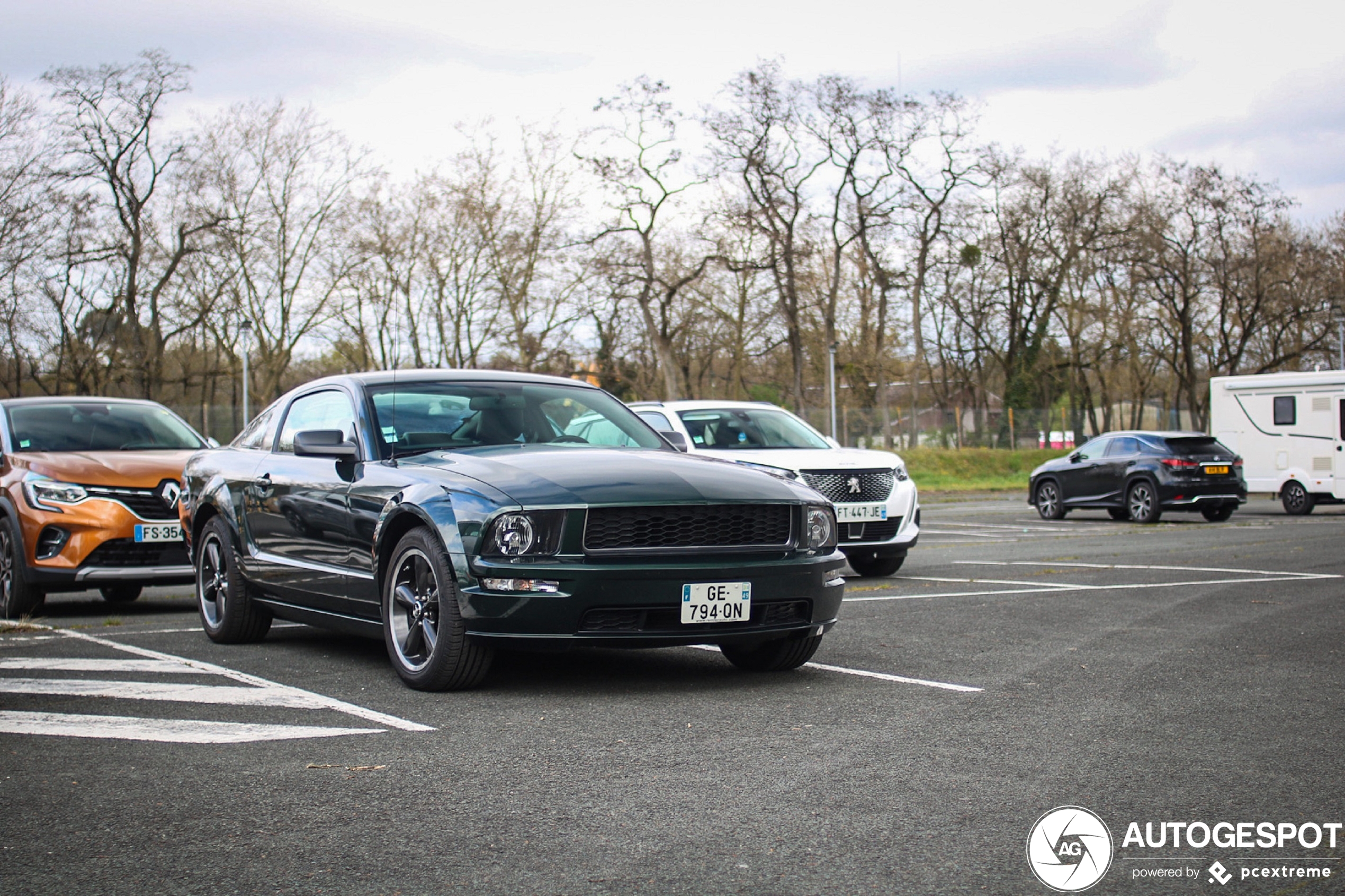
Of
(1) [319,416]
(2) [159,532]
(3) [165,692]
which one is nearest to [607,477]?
(3) [165,692]

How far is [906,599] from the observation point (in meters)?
10.8

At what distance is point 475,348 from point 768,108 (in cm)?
1443

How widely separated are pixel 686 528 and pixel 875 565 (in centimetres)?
775

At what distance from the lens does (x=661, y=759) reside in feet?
16.1

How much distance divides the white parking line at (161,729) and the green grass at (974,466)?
121 ft

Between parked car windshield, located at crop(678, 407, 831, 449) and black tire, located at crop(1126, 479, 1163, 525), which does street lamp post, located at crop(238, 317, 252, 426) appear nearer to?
black tire, located at crop(1126, 479, 1163, 525)

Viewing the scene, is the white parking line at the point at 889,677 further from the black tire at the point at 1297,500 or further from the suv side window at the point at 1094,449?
the black tire at the point at 1297,500

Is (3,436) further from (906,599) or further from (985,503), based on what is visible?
(985,503)

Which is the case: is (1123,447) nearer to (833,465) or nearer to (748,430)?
(748,430)

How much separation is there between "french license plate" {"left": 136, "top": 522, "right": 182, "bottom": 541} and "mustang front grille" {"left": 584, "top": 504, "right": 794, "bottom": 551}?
541cm

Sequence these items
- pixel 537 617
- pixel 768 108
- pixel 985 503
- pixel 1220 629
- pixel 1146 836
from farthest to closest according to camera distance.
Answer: pixel 768 108
pixel 985 503
pixel 1220 629
pixel 537 617
pixel 1146 836

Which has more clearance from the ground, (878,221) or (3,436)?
(878,221)

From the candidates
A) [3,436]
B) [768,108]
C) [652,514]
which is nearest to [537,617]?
[652,514]

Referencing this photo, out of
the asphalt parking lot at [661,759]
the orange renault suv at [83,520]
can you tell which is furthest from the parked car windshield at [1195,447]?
the orange renault suv at [83,520]
